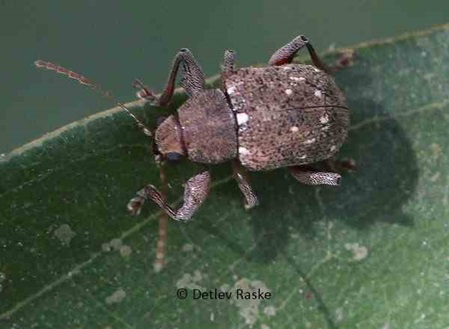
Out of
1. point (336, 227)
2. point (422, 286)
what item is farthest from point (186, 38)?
point (422, 286)

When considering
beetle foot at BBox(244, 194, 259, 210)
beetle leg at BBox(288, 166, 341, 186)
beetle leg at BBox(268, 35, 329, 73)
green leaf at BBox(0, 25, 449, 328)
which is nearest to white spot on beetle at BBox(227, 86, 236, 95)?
green leaf at BBox(0, 25, 449, 328)

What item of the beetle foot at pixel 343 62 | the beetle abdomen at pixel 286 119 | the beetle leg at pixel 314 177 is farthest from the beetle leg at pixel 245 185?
the beetle foot at pixel 343 62

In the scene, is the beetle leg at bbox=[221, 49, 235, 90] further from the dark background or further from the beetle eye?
the dark background

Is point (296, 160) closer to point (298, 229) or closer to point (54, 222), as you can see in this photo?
point (298, 229)

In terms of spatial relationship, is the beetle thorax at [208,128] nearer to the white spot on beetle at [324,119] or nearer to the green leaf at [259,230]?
the green leaf at [259,230]

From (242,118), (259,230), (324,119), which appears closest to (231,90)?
(242,118)

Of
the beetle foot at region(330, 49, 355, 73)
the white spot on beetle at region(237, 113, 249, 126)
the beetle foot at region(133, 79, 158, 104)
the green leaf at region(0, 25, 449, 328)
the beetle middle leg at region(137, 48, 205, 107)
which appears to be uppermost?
the beetle foot at region(330, 49, 355, 73)
